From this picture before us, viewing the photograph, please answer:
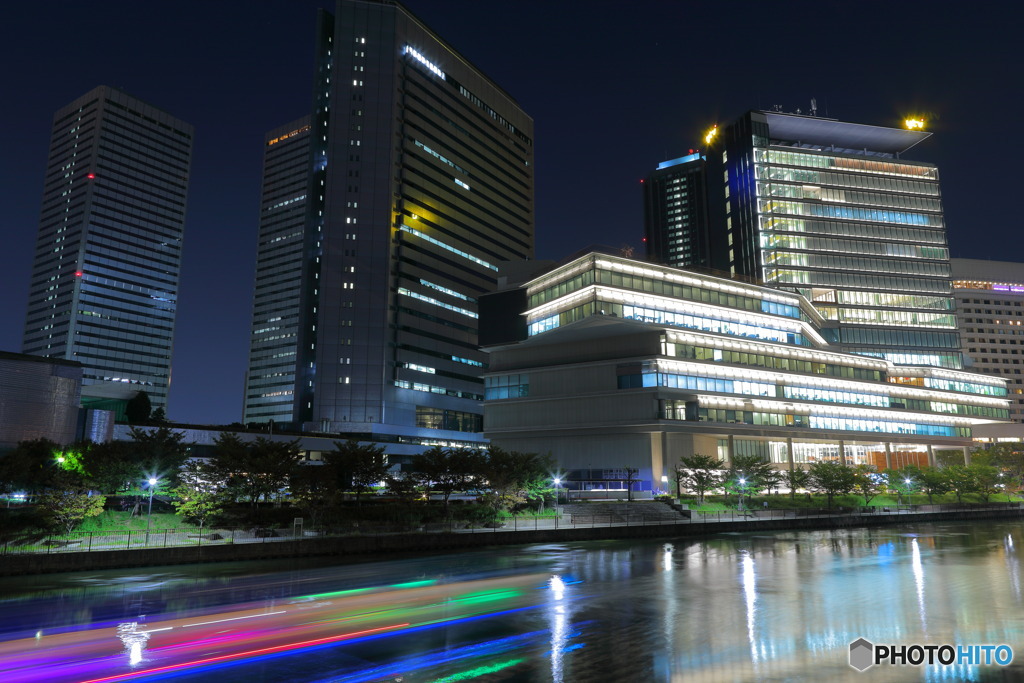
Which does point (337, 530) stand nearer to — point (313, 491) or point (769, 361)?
point (313, 491)

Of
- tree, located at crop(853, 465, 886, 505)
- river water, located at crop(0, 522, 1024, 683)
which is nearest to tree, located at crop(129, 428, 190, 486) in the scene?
river water, located at crop(0, 522, 1024, 683)

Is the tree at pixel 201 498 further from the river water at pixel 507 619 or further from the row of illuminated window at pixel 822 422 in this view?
the row of illuminated window at pixel 822 422

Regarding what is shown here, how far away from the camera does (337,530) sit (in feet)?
143

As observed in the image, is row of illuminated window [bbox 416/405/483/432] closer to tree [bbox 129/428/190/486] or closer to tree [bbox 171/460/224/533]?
tree [bbox 129/428/190/486]

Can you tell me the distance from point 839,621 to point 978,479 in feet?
290

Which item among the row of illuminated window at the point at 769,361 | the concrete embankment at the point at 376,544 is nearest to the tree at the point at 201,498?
the concrete embankment at the point at 376,544

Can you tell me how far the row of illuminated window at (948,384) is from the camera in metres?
120

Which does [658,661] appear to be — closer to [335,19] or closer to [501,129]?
[335,19]

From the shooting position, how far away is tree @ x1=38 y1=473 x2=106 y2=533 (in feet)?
128

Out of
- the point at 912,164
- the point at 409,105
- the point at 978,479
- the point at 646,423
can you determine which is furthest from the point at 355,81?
the point at 978,479

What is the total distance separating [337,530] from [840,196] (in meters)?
122

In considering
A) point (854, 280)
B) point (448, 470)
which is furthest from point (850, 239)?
point (448, 470)

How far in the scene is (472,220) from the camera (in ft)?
515

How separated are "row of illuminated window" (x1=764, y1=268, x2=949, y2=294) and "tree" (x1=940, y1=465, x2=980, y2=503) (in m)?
44.2
